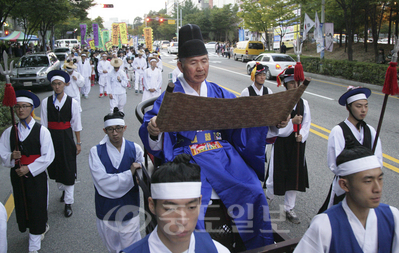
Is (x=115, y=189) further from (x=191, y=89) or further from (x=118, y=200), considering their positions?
(x=191, y=89)

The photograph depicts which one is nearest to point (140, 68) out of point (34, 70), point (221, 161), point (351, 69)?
point (34, 70)

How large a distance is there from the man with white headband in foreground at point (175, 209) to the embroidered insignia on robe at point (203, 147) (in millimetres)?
678

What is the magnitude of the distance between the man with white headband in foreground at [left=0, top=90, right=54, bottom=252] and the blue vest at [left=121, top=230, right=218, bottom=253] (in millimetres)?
2425

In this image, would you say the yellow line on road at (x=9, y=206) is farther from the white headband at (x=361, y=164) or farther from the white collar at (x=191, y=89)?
the white headband at (x=361, y=164)

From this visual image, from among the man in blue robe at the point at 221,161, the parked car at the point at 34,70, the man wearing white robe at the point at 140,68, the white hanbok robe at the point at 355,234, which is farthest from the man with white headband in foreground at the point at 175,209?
the parked car at the point at 34,70

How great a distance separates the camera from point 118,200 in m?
3.22

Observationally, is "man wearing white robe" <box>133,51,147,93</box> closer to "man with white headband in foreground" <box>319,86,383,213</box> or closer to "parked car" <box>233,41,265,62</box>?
"man with white headband in foreground" <box>319,86,383,213</box>

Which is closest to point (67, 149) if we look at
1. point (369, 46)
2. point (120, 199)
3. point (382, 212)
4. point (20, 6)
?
point (120, 199)

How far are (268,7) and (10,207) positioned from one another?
28615 mm

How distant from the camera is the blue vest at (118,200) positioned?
3.19m

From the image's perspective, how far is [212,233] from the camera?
7.71 feet

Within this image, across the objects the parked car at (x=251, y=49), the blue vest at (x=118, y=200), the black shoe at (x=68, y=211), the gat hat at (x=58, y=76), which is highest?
the parked car at (x=251, y=49)

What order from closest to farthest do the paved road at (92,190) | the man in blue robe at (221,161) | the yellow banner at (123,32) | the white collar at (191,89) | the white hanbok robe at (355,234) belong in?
1. the white hanbok robe at (355,234)
2. the man in blue robe at (221,161)
3. the white collar at (191,89)
4. the paved road at (92,190)
5. the yellow banner at (123,32)

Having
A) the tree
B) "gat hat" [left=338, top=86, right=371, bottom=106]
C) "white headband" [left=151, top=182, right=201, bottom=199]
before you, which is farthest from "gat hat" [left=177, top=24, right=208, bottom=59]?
the tree
